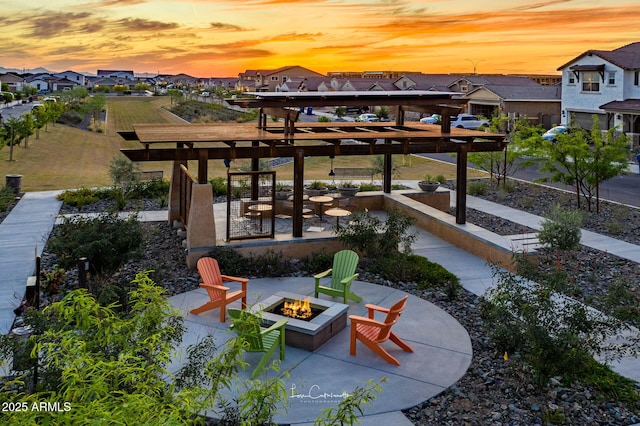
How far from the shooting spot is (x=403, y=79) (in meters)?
93.5

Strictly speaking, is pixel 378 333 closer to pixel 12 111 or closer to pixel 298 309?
pixel 298 309

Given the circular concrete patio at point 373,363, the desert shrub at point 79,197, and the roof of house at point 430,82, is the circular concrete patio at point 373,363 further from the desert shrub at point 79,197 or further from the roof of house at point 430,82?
the roof of house at point 430,82

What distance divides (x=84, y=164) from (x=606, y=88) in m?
39.5

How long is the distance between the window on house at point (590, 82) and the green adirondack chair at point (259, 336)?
46694 mm

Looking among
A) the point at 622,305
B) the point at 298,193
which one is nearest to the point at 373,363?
the point at 622,305

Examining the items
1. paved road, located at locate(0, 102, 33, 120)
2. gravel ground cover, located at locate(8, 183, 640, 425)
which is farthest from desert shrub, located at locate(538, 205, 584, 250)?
paved road, located at locate(0, 102, 33, 120)

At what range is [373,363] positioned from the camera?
952cm

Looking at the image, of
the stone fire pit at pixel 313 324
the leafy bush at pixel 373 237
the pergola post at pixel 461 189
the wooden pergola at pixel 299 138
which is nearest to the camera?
the stone fire pit at pixel 313 324

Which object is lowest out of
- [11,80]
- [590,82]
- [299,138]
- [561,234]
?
[561,234]

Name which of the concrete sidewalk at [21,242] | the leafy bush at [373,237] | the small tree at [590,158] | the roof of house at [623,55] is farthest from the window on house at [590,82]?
the concrete sidewalk at [21,242]

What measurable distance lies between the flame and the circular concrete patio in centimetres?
67

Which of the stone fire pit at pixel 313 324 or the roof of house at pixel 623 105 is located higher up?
the roof of house at pixel 623 105

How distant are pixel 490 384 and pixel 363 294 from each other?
4.17 m

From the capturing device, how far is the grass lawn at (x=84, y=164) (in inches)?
1208
